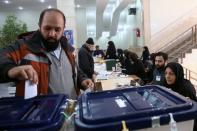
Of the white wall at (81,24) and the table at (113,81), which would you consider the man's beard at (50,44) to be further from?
the white wall at (81,24)

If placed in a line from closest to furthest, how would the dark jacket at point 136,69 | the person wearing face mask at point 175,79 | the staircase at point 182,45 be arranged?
the person wearing face mask at point 175,79
the dark jacket at point 136,69
the staircase at point 182,45

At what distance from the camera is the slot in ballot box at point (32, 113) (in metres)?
0.91

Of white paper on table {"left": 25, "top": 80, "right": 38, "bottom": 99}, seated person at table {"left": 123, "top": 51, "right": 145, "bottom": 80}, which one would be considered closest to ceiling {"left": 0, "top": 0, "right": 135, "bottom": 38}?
seated person at table {"left": 123, "top": 51, "right": 145, "bottom": 80}

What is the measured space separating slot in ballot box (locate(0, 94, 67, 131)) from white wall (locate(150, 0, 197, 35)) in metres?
10.1

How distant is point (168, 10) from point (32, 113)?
419 inches

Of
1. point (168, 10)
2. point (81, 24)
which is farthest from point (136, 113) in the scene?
point (81, 24)

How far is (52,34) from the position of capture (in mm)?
1689

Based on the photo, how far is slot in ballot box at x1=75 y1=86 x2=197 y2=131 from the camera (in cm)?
87

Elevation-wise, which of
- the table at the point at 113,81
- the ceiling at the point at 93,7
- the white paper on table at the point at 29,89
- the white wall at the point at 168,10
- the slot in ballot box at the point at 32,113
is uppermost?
the ceiling at the point at 93,7

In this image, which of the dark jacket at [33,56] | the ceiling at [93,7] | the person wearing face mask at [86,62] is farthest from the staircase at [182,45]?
the dark jacket at [33,56]

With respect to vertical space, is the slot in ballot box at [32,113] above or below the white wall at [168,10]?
below

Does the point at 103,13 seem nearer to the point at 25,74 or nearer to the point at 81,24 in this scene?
Answer: the point at 81,24

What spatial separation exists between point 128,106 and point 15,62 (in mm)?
880

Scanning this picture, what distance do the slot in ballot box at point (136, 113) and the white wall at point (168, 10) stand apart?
33.2 ft
